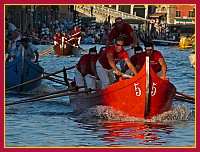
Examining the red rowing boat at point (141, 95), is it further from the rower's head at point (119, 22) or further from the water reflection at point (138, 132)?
the rower's head at point (119, 22)

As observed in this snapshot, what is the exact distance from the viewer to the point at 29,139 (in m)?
12.1

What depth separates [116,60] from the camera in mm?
14297

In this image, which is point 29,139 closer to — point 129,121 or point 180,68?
point 129,121

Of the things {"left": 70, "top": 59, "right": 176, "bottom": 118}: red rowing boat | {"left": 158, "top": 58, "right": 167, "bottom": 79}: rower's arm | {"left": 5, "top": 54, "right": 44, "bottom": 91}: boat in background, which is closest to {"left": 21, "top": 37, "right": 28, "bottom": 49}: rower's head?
{"left": 5, "top": 54, "right": 44, "bottom": 91}: boat in background

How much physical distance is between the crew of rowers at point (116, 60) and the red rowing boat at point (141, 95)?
29 centimetres

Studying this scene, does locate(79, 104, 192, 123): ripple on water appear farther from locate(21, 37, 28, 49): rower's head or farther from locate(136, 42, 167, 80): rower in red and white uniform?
locate(21, 37, 28, 49): rower's head

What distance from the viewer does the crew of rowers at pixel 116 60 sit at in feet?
45.9

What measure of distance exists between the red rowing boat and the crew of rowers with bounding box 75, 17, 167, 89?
11.6 inches

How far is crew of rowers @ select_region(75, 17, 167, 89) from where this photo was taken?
13977 mm

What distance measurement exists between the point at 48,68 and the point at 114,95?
1818 cm

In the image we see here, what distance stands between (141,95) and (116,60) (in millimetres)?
982

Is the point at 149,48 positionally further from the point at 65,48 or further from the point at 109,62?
the point at 65,48

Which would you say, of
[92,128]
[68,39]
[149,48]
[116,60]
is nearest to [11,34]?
[116,60]

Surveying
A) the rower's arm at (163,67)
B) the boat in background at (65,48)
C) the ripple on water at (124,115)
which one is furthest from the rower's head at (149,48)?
the boat in background at (65,48)
